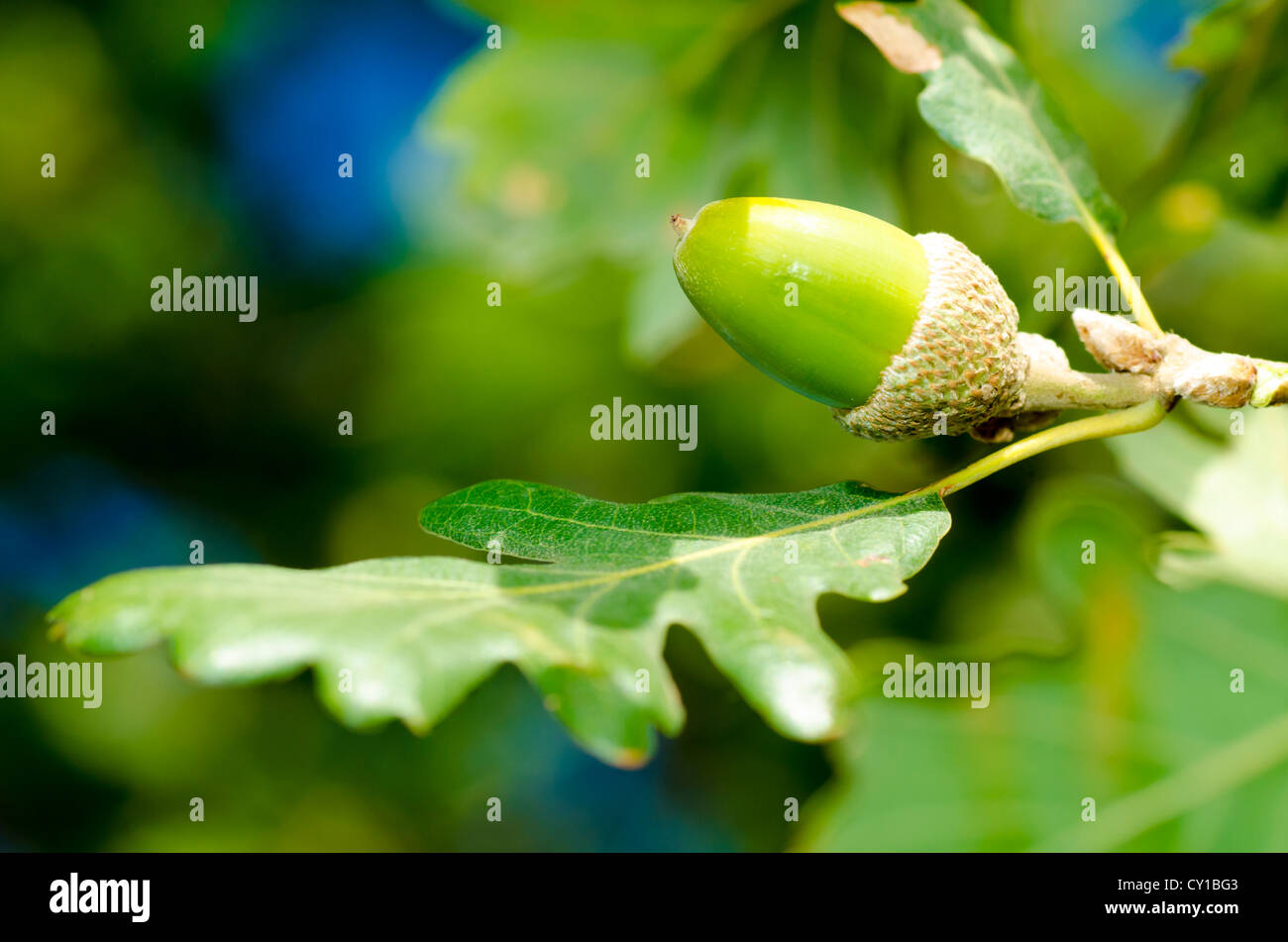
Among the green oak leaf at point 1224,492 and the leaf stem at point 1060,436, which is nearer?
the leaf stem at point 1060,436

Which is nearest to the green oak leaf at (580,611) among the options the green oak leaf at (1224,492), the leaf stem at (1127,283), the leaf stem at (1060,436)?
the leaf stem at (1060,436)

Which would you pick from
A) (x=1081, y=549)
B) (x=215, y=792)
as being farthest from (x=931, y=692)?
(x=215, y=792)

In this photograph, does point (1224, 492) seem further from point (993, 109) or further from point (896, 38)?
point (896, 38)

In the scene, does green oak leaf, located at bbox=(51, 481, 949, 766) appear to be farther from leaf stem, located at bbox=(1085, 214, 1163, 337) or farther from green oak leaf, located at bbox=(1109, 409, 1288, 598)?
green oak leaf, located at bbox=(1109, 409, 1288, 598)

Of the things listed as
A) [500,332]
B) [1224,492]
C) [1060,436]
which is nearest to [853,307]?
[1060,436]

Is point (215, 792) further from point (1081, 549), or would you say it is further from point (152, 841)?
point (1081, 549)

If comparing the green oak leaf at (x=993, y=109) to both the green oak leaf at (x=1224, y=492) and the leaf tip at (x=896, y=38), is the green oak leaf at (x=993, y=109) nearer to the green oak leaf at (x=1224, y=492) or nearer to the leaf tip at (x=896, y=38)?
the leaf tip at (x=896, y=38)
